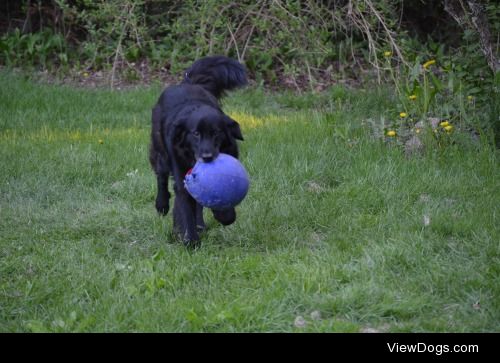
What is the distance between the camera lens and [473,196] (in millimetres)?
5457

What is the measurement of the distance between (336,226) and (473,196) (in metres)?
1.13

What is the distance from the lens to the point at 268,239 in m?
Answer: 4.96

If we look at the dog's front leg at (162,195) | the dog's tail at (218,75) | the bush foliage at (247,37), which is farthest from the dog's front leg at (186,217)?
the bush foliage at (247,37)

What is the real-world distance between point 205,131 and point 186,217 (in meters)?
0.63

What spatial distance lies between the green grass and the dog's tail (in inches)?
32.6

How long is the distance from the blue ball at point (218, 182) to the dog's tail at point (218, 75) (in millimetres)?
1522

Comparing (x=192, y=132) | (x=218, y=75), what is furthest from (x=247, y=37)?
(x=192, y=132)

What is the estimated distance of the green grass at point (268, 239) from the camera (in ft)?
Result: 12.7

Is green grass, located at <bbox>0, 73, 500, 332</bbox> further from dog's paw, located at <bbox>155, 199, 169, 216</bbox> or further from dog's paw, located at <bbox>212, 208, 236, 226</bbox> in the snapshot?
dog's paw, located at <bbox>212, 208, 236, 226</bbox>

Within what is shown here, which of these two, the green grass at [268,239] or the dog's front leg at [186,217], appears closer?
the green grass at [268,239]

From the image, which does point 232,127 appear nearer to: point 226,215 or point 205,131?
point 205,131

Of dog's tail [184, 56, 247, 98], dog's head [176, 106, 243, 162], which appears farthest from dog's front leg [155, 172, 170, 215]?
dog's head [176, 106, 243, 162]

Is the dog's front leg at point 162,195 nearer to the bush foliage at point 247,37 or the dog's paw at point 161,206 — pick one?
the dog's paw at point 161,206
